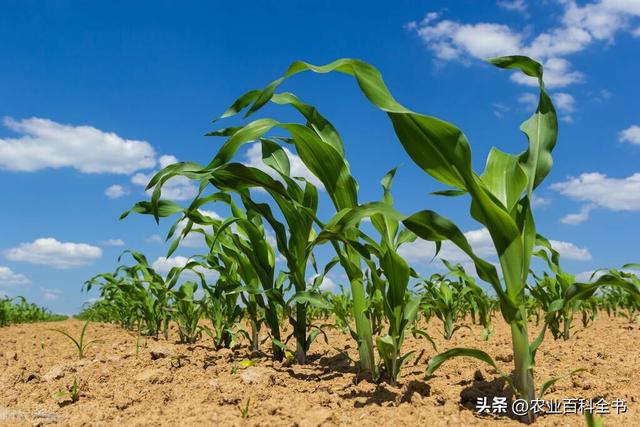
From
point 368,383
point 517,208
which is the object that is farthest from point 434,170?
point 368,383

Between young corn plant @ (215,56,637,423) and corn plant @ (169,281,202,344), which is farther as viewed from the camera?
corn plant @ (169,281,202,344)

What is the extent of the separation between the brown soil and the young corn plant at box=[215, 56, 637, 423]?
255 mm

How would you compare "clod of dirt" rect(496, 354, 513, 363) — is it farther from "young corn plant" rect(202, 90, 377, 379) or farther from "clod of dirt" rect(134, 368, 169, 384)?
"clod of dirt" rect(134, 368, 169, 384)

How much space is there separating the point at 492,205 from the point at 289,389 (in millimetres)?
1211

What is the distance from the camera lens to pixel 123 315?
669 centimetres

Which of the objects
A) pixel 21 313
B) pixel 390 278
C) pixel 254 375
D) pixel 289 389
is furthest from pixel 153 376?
pixel 21 313

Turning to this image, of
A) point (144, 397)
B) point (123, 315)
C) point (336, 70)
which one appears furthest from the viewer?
point (123, 315)

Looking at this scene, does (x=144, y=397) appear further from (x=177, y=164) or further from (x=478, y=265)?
(x=478, y=265)

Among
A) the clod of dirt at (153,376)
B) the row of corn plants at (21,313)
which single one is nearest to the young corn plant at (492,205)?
the clod of dirt at (153,376)

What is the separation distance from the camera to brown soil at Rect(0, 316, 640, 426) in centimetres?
206

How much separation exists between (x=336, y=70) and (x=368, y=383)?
129 cm

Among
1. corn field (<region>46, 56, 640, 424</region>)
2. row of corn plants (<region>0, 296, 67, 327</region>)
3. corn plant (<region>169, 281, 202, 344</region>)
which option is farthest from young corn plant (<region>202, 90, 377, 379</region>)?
row of corn plants (<region>0, 296, 67, 327</region>)

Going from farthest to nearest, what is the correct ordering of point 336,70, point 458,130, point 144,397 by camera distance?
point 144,397 → point 336,70 → point 458,130

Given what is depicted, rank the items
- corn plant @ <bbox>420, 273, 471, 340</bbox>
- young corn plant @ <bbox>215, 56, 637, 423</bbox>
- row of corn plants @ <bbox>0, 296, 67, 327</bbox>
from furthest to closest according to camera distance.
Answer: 1. row of corn plants @ <bbox>0, 296, 67, 327</bbox>
2. corn plant @ <bbox>420, 273, 471, 340</bbox>
3. young corn plant @ <bbox>215, 56, 637, 423</bbox>
